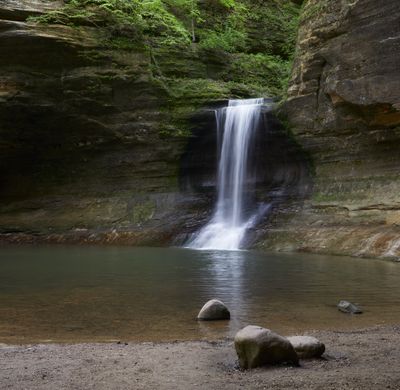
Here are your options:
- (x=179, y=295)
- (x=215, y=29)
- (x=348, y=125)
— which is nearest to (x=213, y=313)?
(x=179, y=295)

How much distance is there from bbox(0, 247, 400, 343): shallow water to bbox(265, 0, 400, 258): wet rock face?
289 centimetres

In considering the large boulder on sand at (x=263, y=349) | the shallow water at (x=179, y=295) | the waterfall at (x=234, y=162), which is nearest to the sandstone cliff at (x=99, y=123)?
the waterfall at (x=234, y=162)

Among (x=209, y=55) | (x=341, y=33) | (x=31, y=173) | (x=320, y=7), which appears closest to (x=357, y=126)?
(x=341, y=33)

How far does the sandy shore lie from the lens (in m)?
4.59

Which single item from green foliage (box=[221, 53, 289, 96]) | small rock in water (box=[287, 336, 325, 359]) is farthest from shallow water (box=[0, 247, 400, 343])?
green foliage (box=[221, 53, 289, 96])

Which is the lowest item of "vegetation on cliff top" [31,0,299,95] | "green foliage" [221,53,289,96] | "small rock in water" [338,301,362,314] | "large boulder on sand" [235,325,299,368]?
"small rock in water" [338,301,362,314]

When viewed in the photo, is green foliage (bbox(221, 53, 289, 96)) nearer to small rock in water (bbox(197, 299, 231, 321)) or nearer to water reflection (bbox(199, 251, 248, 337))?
water reflection (bbox(199, 251, 248, 337))

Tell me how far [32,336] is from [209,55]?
23.0 metres

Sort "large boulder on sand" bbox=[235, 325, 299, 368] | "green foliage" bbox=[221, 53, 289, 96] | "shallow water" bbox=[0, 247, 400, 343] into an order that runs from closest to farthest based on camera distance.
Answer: "large boulder on sand" bbox=[235, 325, 299, 368]
"shallow water" bbox=[0, 247, 400, 343]
"green foliage" bbox=[221, 53, 289, 96]

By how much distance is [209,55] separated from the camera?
1106 inches

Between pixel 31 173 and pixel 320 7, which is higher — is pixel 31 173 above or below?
below

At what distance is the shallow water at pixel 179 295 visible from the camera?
7.21 meters

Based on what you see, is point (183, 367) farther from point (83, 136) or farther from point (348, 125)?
point (83, 136)

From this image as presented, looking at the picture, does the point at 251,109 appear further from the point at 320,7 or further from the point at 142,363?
the point at 142,363
